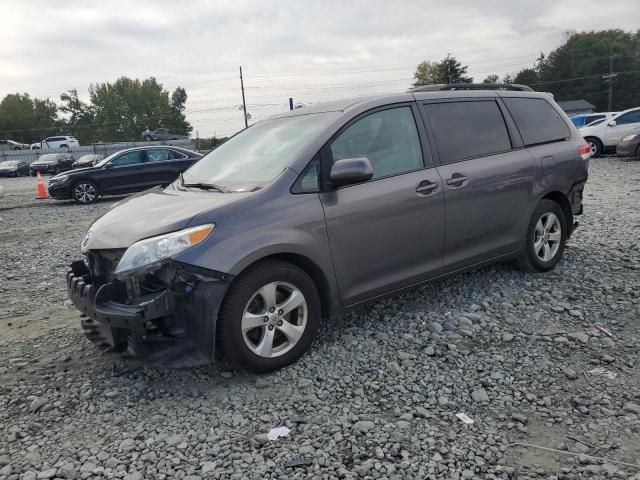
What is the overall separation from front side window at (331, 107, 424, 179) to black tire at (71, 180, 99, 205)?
40.6 feet

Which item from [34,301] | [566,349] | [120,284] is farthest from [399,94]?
[34,301]

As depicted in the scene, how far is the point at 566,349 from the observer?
143 inches

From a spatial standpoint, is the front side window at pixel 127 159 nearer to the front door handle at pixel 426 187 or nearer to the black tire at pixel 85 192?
the black tire at pixel 85 192

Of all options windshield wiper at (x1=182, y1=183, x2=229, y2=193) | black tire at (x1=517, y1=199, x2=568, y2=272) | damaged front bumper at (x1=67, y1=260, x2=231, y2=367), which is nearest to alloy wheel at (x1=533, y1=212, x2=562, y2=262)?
black tire at (x1=517, y1=199, x2=568, y2=272)

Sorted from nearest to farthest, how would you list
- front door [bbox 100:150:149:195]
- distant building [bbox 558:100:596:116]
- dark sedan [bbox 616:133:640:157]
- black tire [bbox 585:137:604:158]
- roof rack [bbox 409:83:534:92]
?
1. roof rack [bbox 409:83:534:92]
2. front door [bbox 100:150:149:195]
3. dark sedan [bbox 616:133:640:157]
4. black tire [bbox 585:137:604:158]
5. distant building [bbox 558:100:596:116]

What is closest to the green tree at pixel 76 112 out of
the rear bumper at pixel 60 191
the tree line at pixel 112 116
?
the tree line at pixel 112 116

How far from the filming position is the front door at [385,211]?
3.67m

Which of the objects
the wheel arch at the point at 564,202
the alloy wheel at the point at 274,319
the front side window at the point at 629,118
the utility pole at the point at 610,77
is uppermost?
the utility pole at the point at 610,77

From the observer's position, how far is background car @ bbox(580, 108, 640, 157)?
17.8 meters

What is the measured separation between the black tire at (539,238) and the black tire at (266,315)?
8.27 ft

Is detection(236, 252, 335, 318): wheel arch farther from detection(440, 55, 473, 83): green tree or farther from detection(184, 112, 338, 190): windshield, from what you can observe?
detection(440, 55, 473, 83): green tree

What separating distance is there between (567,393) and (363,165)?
1902mm

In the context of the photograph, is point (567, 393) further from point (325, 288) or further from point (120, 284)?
point (120, 284)

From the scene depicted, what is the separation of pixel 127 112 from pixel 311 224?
107730 millimetres
